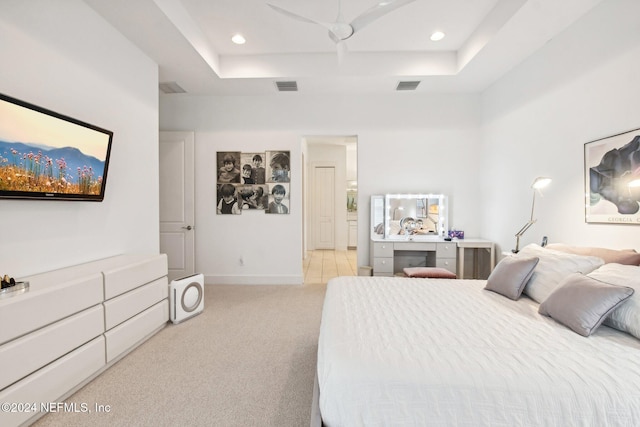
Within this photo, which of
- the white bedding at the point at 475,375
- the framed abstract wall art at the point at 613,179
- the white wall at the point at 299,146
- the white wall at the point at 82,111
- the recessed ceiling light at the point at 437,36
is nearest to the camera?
the white bedding at the point at 475,375

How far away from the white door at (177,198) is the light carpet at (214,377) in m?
1.59

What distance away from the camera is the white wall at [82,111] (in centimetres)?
185

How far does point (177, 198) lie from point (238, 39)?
2.45m

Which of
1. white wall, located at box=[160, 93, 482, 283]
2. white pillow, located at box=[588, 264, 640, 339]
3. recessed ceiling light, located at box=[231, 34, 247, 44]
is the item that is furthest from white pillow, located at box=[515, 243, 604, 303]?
recessed ceiling light, located at box=[231, 34, 247, 44]

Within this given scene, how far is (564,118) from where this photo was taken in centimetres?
274

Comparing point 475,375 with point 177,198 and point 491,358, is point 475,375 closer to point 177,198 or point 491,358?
point 491,358

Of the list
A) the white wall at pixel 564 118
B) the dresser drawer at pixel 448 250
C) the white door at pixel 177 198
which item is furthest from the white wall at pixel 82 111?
the white wall at pixel 564 118

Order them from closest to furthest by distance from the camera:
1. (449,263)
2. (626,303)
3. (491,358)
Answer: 1. (491,358)
2. (626,303)
3. (449,263)

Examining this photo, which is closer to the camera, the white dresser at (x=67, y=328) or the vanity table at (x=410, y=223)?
the white dresser at (x=67, y=328)

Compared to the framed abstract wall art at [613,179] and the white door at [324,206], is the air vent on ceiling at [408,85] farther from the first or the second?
the white door at [324,206]

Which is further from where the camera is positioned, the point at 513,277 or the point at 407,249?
the point at 407,249

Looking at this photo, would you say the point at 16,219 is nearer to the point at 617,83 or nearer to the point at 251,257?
the point at 251,257

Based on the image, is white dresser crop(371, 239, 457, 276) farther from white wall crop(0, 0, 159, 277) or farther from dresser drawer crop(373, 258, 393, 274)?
white wall crop(0, 0, 159, 277)

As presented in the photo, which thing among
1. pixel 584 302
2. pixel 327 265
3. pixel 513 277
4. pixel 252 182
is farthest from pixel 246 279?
pixel 584 302
